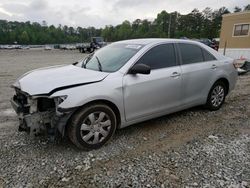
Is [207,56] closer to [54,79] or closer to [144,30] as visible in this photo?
[54,79]

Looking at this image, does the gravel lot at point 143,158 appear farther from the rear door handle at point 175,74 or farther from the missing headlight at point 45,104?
the rear door handle at point 175,74

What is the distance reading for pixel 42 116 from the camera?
3154mm

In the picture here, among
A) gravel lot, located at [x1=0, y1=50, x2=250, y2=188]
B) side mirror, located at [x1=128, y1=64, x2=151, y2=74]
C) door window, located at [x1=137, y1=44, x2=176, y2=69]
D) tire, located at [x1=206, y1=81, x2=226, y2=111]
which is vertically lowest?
gravel lot, located at [x1=0, y1=50, x2=250, y2=188]

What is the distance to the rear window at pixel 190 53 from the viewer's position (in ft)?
14.3

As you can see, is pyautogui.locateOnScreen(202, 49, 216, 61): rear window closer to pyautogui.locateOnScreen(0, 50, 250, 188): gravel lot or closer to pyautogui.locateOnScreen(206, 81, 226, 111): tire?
pyautogui.locateOnScreen(206, 81, 226, 111): tire

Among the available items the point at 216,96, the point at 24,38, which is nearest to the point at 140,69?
the point at 216,96

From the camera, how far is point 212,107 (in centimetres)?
502

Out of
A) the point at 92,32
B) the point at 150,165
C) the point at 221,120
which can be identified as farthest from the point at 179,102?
the point at 92,32

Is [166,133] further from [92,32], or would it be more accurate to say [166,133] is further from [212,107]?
[92,32]

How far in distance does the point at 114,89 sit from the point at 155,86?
784mm

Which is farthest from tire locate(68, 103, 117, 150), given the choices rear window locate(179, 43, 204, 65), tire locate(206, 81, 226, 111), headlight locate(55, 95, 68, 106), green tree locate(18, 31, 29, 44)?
green tree locate(18, 31, 29, 44)

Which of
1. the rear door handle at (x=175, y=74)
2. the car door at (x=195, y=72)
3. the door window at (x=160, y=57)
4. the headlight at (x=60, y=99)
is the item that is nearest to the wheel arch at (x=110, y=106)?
the headlight at (x=60, y=99)

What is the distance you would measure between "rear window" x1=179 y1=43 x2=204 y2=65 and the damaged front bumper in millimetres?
2406

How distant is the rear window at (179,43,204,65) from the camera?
14.3ft
